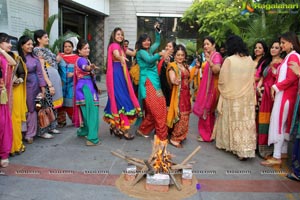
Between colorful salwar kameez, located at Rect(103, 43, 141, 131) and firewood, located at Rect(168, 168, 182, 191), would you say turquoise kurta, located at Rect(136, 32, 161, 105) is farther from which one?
firewood, located at Rect(168, 168, 182, 191)

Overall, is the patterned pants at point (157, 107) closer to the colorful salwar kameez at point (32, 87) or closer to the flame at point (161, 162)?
the flame at point (161, 162)

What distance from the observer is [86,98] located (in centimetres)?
466

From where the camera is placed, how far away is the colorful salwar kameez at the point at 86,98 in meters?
4.66

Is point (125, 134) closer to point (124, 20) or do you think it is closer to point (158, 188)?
point (158, 188)

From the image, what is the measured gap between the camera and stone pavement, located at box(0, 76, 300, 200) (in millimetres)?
3152

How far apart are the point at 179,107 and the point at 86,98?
1.41 meters

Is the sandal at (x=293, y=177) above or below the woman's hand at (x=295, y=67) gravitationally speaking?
below

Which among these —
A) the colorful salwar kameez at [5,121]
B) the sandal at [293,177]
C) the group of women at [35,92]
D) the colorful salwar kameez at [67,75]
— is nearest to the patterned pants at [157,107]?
the group of women at [35,92]

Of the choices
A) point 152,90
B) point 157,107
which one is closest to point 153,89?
point 152,90

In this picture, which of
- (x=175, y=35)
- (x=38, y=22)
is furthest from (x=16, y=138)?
(x=175, y=35)

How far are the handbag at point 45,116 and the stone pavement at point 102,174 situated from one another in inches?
11.4

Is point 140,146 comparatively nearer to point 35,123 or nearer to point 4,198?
point 35,123

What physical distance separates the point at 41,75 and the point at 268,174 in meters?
3.52

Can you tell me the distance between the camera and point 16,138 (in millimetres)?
4211
